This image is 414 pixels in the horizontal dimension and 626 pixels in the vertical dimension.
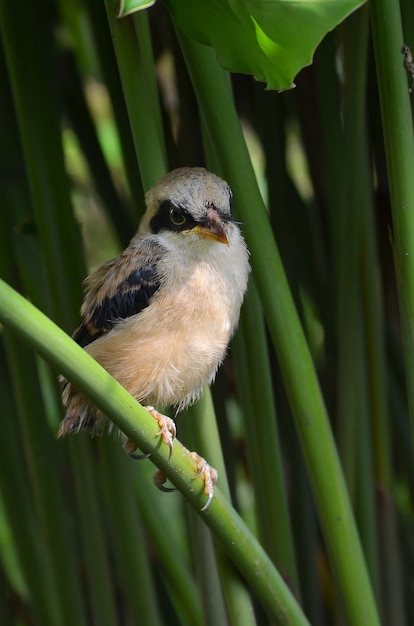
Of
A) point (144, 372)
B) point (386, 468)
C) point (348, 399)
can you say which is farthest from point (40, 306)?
point (386, 468)

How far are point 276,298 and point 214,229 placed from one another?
9.4 inches

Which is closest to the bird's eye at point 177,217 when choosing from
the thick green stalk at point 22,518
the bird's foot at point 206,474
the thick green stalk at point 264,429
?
the thick green stalk at point 264,429

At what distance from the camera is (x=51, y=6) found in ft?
7.73

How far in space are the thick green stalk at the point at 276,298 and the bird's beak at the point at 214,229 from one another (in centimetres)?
16

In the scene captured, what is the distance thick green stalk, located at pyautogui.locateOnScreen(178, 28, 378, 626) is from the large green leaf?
0.07 metres

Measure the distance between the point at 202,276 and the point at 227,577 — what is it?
1.70 ft

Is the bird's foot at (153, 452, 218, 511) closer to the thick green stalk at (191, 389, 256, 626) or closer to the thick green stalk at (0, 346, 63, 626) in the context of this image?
the thick green stalk at (191, 389, 256, 626)

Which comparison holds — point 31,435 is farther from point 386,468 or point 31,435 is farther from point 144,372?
point 386,468

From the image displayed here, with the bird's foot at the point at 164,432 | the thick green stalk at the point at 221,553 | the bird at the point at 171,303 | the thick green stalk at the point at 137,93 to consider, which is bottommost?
the thick green stalk at the point at 221,553

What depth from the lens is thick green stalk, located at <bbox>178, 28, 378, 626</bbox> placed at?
133cm

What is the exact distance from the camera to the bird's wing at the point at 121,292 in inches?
61.9

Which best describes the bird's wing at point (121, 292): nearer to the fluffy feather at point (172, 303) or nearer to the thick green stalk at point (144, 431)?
the fluffy feather at point (172, 303)

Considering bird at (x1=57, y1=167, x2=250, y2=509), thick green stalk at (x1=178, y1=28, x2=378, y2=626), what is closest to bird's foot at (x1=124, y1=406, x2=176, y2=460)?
bird at (x1=57, y1=167, x2=250, y2=509)

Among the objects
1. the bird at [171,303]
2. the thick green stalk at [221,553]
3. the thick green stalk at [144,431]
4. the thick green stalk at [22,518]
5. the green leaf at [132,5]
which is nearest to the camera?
the thick green stalk at [144,431]
